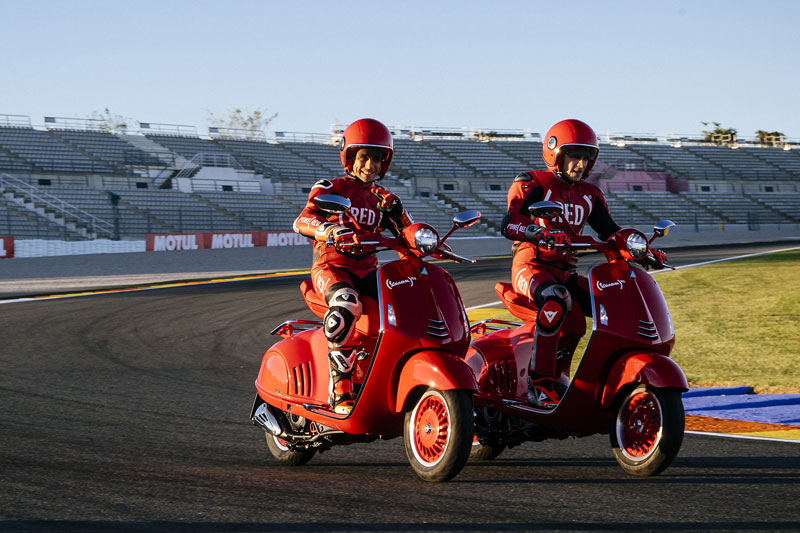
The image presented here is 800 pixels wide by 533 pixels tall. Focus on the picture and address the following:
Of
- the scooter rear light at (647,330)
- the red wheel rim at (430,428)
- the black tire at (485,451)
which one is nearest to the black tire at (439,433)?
the red wheel rim at (430,428)

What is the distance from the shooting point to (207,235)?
32938 millimetres

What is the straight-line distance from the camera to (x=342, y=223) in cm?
531

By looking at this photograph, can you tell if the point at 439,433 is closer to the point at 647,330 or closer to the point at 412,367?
the point at 412,367

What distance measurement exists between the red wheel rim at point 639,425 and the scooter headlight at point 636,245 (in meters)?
0.81

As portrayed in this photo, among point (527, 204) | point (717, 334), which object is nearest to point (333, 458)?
point (527, 204)

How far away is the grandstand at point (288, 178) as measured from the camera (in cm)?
3650

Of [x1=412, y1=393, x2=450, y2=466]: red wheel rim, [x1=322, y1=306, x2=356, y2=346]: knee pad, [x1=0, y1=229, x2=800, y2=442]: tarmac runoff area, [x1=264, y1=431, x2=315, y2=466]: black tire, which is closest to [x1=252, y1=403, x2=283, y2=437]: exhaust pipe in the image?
[x1=264, y1=431, x2=315, y2=466]: black tire

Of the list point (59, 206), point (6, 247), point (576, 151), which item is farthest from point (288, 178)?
point (576, 151)

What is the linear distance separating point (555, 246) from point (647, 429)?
3.79ft

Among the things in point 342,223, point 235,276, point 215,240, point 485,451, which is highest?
point 342,223

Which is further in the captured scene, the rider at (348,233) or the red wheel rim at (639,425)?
the rider at (348,233)

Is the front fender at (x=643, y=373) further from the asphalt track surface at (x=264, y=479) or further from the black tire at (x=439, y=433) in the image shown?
the black tire at (x=439, y=433)

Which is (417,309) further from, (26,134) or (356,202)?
(26,134)

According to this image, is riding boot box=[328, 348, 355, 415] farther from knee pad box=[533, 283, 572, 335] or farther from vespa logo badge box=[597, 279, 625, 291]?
→ vespa logo badge box=[597, 279, 625, 291]
